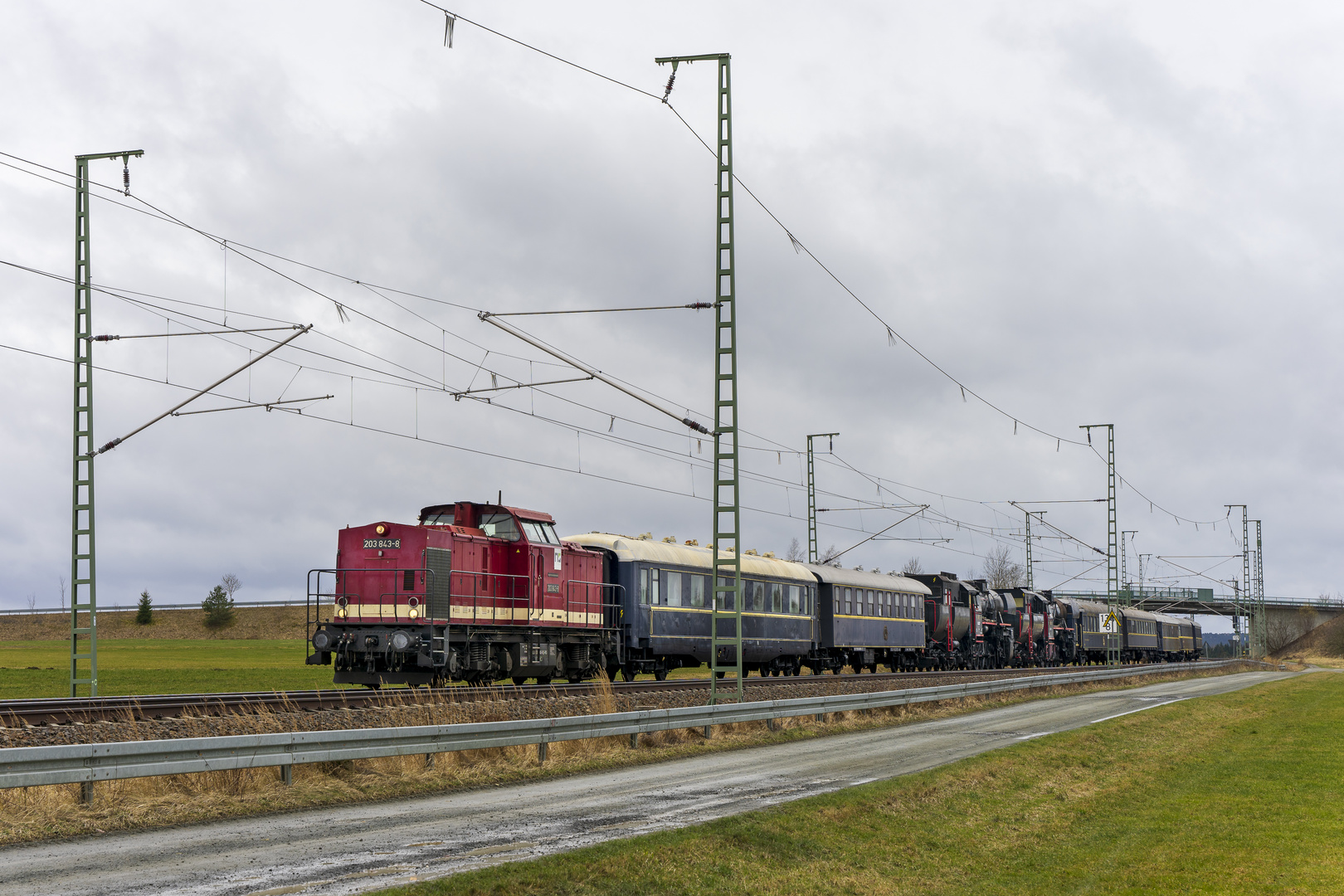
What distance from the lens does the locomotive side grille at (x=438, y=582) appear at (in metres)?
23.9

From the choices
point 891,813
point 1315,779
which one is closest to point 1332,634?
point 1315,779

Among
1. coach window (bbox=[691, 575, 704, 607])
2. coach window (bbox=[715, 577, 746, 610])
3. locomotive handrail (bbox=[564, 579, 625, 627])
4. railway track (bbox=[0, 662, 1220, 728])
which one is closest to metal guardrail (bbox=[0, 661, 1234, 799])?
railway track (bbox=[0, 662, 1220, 728])

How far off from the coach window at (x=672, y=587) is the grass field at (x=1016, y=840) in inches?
531

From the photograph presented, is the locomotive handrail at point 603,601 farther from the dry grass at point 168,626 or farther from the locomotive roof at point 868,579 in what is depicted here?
the dry grass at point 168,626

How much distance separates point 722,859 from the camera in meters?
11.0

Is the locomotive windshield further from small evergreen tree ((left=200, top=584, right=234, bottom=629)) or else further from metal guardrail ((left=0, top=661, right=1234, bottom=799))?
small evergreen tree ((left=200, top=584, right=234, bottom=629))

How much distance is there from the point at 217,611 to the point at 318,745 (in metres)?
95.9

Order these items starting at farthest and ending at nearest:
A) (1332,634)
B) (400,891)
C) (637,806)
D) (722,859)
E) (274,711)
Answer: (1332,634) → (274,711) → (637,806) → (722,859) → (400,891)

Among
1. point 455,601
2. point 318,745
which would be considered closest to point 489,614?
point 455,601

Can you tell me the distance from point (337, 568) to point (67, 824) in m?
14.1

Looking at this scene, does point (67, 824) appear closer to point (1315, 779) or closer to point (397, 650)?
point (397, 650)

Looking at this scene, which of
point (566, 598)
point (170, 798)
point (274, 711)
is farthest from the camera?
point (566, 598)

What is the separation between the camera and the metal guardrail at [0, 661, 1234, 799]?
1148 cm

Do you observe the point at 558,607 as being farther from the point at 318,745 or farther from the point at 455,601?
the point at 318,745
